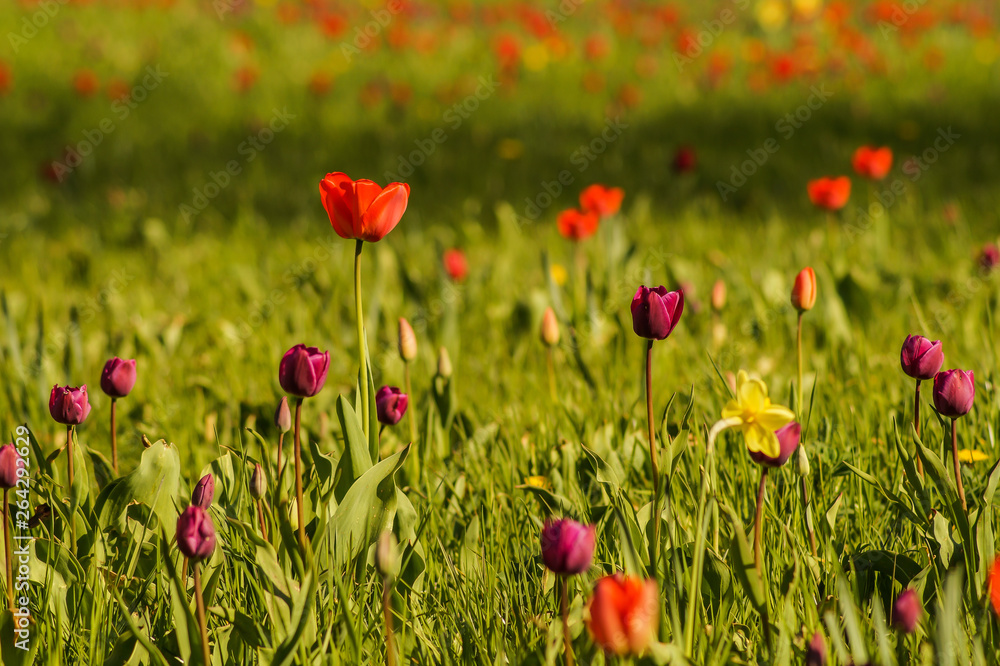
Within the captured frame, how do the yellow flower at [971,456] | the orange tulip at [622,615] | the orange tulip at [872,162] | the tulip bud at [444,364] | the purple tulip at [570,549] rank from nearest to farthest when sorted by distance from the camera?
the orange tulip at [622,615], the purple tulip at [570,549], the yellow flower at [971,456], the tulip bud at [444,364], the orange tulip at [872,162]

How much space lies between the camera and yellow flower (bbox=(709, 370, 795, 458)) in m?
1.07

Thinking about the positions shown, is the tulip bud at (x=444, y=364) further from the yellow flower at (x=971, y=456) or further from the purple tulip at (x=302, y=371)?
the yellow flower at (x=971, y=456)

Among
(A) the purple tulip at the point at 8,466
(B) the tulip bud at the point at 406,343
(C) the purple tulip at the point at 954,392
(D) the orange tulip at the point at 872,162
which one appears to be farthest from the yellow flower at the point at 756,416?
(D) the orange tulip at the point at 872,162

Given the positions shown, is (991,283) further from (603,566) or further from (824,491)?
(603,566)

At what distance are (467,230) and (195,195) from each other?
172 cm

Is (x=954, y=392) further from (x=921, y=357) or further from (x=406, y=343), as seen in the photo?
(x=406, y=343)

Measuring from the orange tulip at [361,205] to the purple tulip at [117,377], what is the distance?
0.44 m

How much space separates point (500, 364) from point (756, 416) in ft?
4.81

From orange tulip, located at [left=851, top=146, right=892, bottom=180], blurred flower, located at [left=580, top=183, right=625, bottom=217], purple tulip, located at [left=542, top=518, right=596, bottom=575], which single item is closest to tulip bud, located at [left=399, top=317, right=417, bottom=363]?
purple tulip, located at [left=542, top=518, right=596, bottom=575]

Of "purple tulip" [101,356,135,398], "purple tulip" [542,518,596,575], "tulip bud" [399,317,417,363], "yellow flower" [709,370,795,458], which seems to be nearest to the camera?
"purple tulip" [542,518,596,575]

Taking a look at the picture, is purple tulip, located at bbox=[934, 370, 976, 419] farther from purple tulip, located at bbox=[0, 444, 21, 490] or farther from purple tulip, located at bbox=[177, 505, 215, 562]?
purple tulip, located at bbox=[0, 444, 21, 490]

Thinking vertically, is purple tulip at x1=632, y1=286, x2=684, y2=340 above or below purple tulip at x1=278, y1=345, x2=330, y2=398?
above

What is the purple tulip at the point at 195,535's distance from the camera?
102 centimetres

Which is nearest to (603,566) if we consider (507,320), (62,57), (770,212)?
(507,320)
